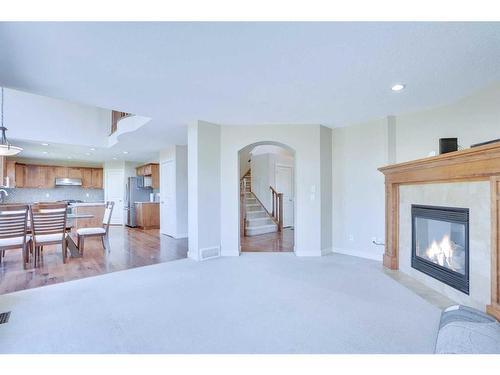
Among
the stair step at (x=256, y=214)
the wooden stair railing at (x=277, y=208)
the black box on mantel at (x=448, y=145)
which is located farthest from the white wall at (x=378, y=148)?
the stair step at (x=256, y=214)

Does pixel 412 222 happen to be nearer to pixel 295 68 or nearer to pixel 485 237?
pixel 485 237

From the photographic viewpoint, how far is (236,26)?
176 cm

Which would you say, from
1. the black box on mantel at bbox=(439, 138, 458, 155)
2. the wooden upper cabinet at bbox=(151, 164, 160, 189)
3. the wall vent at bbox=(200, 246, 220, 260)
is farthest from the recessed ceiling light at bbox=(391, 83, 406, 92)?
the wooden upper cabinet at bbox=(151, 164, 160, 189)

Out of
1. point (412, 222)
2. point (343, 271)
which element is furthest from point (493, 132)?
point (343, 271)

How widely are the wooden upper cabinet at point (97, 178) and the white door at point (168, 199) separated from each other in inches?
145

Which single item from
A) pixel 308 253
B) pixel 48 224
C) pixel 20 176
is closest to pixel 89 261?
pixel 48 224

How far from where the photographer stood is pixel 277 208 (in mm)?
7684

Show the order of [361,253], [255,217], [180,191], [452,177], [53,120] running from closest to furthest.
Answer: [452,177] < [361,253] < [53,120] < [180,191] < [255,217]

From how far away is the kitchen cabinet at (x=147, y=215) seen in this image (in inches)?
307

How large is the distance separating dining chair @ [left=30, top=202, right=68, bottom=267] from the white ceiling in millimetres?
1846

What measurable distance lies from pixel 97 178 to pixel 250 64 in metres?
8.56

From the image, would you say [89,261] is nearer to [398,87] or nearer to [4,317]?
[4,317]

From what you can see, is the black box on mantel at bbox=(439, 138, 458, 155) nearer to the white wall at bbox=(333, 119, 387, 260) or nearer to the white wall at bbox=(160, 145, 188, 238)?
the white wall at bbox=(333, 119, 387, 260)
